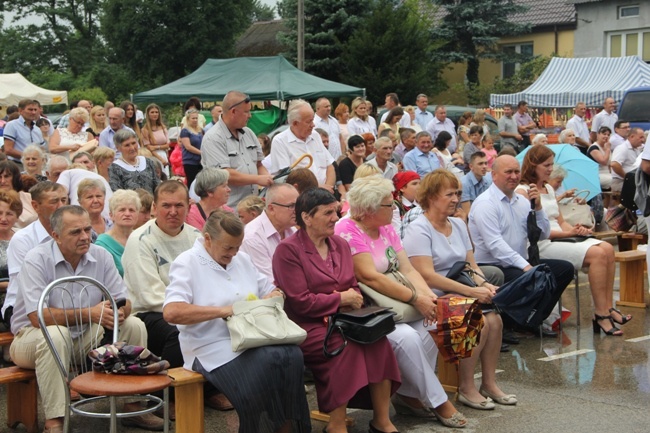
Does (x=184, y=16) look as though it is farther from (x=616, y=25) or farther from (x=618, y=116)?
(x=618, y=116)

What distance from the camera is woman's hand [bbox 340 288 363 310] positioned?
18.7 feet

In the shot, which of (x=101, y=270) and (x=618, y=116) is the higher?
(x=618, y=116)

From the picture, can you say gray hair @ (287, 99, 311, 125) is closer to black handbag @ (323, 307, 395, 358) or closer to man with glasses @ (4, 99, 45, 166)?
black handbag @ (323, 307, 395, 358)

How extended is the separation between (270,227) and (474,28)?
34.8 metres

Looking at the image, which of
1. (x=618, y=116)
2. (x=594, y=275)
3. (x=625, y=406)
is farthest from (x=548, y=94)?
(x=625, y=406)

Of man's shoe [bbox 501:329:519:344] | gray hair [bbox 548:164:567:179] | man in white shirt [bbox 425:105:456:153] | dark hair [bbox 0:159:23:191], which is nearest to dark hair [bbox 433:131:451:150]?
man in white shirt [bbox 425:105:456:153]

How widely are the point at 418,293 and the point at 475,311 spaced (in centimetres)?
40

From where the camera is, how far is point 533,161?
28.6ft

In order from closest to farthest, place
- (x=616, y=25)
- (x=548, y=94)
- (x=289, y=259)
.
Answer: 1. (x=289, y=259)
2. (x=548, y=94)
3. (x=616, y=25)

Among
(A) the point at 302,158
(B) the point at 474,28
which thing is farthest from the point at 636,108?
(B) the point at 474,28

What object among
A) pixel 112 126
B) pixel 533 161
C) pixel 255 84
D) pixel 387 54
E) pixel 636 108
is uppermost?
pixel 387 54

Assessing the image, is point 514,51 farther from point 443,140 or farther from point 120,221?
point 120,221

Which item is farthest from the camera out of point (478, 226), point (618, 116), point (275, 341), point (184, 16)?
point (184, 16)

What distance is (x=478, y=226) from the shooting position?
26.3 feet
